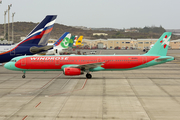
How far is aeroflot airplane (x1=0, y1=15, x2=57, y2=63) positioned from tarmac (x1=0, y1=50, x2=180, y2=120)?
8.73m

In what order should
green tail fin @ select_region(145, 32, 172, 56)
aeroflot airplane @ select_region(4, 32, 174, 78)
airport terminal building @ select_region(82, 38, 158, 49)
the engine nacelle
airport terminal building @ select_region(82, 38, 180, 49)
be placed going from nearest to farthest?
the engine nacelle, aeroflot airplane @ select_region(4, 32, 174, 78), green tail fin @ select_region(145, 32, 172, 56), airport terminal building @ select_region(82, 38, 180, 49), airport terminal building @ select_region(82, 38, 158, 49)

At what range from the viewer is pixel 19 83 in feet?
107

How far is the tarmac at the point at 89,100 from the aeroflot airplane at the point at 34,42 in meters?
8.73

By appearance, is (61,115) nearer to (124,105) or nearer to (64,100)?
(64,100)

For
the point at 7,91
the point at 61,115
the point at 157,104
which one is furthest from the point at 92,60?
the point at 61,115

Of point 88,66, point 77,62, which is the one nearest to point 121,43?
point 77,62

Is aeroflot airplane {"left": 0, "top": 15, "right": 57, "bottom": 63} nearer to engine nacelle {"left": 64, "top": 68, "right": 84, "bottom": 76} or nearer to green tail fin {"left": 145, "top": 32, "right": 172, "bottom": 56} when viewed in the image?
engine nacelle {"left": 64, "top": 68, "right": 84, "bottom": 76}

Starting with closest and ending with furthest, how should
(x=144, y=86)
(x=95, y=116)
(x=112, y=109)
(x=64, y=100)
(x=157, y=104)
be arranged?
(x=95, y=116)
(x=112, y=109)
(x=157, y=104)
(x=64, y=100)
(x=144, y=86)

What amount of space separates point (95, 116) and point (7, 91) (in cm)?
1384

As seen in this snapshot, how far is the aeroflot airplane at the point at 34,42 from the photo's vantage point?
40.4m

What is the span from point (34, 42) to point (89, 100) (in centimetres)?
2123

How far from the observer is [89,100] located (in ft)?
75.7

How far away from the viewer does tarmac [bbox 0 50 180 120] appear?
1838 cm

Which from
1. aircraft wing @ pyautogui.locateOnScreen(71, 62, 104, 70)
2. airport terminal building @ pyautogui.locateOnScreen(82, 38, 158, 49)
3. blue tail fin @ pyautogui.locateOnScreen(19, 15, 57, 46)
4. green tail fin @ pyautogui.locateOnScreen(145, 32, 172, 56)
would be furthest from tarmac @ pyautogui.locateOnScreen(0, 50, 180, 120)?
airport terminal building @ pyautogui.locateOnScreen(82, 38, 158, 49)
